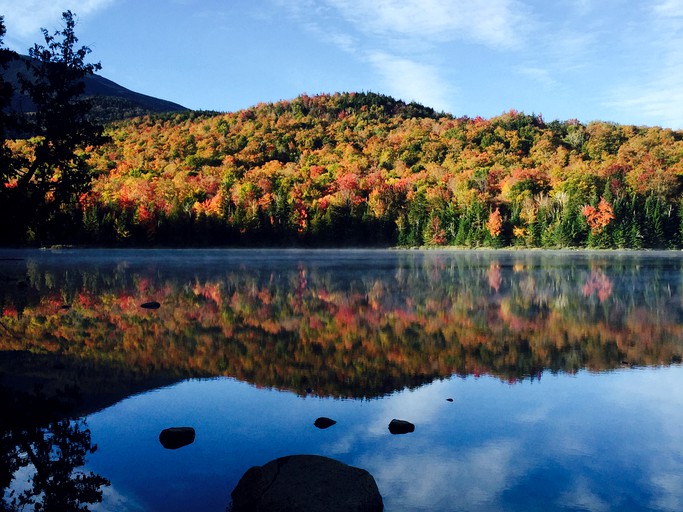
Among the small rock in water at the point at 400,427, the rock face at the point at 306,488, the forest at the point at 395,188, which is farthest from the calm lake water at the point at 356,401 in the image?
the forest at the point at 395,188

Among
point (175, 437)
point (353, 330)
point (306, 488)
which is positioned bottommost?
point (353, 330)

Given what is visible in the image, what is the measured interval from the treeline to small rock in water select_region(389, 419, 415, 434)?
8417cm

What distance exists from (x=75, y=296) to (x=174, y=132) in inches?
5029

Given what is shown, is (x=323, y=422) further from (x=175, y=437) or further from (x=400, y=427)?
(x=175, y=437)

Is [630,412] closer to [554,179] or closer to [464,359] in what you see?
[464,359]

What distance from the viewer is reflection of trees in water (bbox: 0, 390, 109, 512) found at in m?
6.47


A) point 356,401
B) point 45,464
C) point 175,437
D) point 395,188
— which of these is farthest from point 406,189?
point 45,464

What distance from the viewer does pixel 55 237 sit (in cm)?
9219

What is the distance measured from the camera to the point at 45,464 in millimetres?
7387

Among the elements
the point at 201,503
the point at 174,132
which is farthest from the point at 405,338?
the point at 174,132

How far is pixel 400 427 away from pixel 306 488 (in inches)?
114

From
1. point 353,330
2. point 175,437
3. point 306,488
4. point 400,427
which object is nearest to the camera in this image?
point 306,488

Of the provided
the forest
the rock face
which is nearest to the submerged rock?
the rock face

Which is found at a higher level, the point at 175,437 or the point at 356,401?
the point at 175,437
